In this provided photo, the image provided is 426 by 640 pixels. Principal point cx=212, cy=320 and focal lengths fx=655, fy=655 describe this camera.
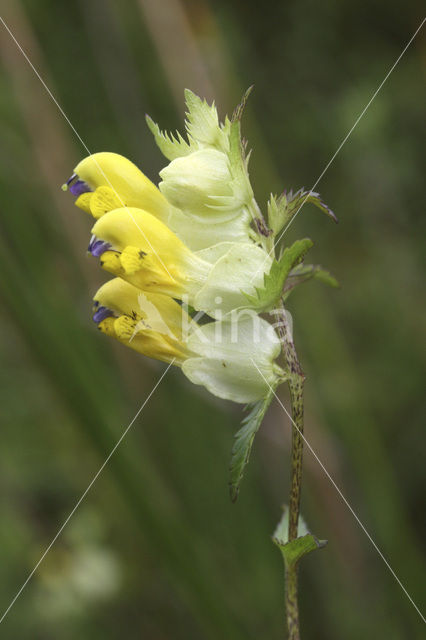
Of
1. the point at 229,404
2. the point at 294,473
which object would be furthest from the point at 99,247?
the point at 229,404

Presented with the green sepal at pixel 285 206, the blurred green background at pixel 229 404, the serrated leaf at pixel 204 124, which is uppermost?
the serrated leaf at pixel 204 124

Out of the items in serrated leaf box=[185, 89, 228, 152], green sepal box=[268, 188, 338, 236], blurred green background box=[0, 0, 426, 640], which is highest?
serrated leaf box=[185, 89, 228, 152]

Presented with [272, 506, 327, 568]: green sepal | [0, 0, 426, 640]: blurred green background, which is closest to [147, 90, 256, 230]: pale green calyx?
[272, 506, 327, 568]: green sepal

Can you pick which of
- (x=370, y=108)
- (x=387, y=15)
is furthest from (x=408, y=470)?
(x=387, y=15)

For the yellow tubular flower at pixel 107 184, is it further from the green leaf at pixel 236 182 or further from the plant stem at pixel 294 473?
the plant stem at pixel 294 473

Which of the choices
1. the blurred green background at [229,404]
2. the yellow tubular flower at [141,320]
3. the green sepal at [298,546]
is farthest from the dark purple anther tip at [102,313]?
the blurred green background at [229,404]

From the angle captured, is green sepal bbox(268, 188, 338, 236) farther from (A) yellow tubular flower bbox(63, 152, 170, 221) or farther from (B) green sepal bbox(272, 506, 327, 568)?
(B) green sepal bbox(272, 506, 327, 568)
